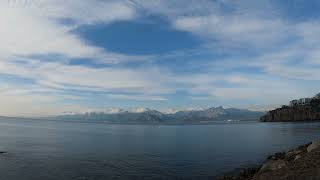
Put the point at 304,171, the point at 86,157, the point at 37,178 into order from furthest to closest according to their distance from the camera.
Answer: the point at 86,157 → the point at 37,178 → the point at 304,171

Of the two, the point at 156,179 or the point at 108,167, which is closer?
the point at 156,179

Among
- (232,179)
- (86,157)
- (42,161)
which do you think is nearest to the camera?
(232,179)

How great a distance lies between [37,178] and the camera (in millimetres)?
51344

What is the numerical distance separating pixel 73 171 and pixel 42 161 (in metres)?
13.8

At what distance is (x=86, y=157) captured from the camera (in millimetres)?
74688

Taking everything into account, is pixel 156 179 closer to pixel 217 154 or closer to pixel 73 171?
pixel 73 171

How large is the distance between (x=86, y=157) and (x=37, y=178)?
23.5m

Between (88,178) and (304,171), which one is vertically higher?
(304,171)

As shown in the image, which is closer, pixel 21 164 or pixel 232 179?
pixel 232 179

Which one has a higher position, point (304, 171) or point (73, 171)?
point (304, 171)

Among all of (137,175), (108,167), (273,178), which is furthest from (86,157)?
(273,178)

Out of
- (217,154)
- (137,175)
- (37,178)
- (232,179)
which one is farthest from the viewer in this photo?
(217,154)

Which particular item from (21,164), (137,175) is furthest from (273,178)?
(21,164)

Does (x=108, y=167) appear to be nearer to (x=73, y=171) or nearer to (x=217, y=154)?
(x=73, y=171)
